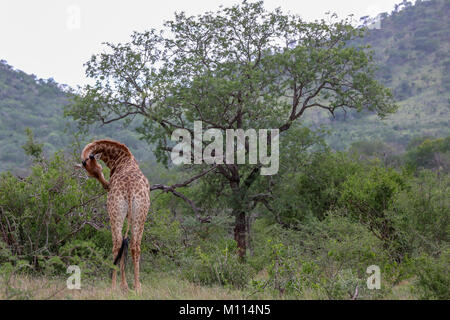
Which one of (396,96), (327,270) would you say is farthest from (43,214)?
(396,96)

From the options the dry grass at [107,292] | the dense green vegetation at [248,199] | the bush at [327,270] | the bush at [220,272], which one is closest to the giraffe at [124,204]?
the dry grass at [107,292]

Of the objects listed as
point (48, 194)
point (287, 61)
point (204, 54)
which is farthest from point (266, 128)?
point (48, 194)

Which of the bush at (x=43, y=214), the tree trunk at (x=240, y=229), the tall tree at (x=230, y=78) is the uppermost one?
the tall tree at (x=230, y=78)

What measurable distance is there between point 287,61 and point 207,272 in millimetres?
6829

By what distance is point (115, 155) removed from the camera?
6227 mm

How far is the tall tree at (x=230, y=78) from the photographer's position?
11.7 metres

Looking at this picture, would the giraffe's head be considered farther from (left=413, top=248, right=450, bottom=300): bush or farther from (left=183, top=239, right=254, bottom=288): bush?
(left=413, top=248, right=450, bottom=300): bush

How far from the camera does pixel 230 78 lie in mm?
12227

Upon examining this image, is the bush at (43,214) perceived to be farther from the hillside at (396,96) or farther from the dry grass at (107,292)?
the hillside at (396,96)

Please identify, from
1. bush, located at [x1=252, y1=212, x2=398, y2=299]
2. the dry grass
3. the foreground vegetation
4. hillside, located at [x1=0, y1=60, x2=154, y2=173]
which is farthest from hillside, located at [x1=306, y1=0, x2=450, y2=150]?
the dry grass

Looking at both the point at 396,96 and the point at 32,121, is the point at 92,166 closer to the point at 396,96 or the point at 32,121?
the point at 32,121

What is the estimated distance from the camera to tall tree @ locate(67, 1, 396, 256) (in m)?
11.7

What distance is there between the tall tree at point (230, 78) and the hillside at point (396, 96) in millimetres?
19145
